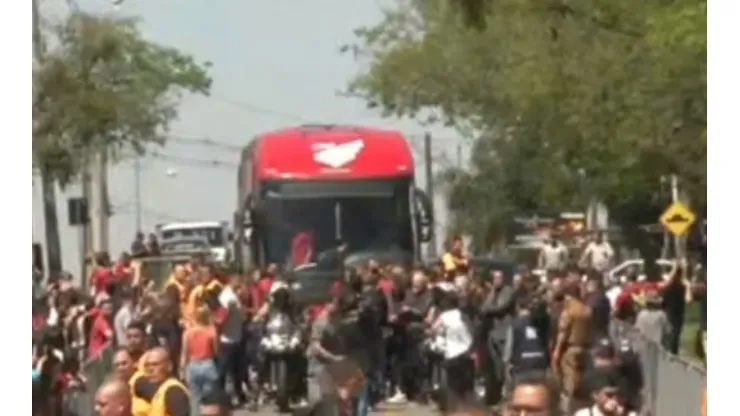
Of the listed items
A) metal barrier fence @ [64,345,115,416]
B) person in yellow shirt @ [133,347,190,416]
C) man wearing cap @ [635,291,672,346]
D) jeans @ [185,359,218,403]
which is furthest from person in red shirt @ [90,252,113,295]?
man wearing cap @ [635,291,672,346]

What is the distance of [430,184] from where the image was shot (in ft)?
62.3

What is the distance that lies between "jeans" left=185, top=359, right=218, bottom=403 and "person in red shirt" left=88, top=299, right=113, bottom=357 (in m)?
0.83

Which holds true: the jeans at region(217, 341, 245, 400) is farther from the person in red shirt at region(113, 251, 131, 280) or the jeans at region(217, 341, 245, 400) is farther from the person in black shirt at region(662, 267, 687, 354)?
the person in black shirt at region(662, 267, 687, 354)

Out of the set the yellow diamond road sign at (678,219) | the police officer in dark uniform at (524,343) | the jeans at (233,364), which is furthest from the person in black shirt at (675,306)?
the jeans at (233,364)

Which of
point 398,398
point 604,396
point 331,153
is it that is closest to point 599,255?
point 331,153

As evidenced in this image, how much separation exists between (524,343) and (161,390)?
634cm

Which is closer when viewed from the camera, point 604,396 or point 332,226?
point 604,396

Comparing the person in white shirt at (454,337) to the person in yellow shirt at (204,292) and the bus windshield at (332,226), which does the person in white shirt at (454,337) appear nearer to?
the bus windshield at (332,226)

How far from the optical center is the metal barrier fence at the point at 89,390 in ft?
52.2

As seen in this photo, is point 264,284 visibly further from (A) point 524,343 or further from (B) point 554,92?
(B) point 554,92

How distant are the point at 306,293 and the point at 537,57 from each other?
752 centimetres

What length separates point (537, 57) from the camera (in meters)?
24.4
